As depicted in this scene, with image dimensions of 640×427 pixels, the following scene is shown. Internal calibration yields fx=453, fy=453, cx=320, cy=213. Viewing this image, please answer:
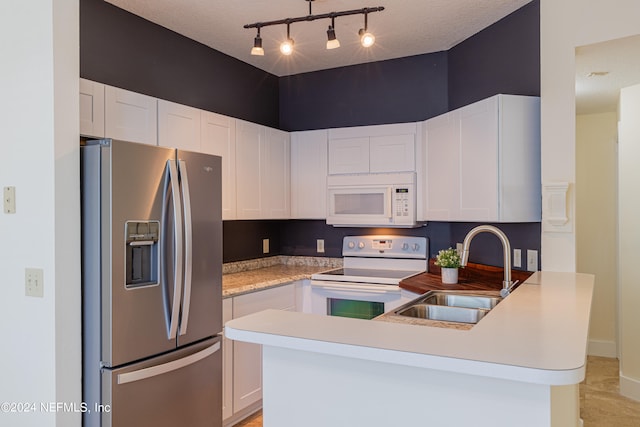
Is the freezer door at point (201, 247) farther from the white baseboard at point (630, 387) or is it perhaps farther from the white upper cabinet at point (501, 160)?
the white baseboard at point (630, 387)

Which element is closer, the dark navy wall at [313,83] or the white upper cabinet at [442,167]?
the dark navy wall at [313,83]

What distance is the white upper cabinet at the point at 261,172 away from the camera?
345cm

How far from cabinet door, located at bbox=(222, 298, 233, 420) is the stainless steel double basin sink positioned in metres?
1.19

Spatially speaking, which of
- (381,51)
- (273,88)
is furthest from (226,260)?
(381,51)

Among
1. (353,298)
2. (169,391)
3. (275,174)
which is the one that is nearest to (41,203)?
(169,391)

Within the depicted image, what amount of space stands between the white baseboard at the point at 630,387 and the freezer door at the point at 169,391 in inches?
119

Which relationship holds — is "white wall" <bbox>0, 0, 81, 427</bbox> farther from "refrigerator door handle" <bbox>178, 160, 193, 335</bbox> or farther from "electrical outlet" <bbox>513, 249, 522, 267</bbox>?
"electrical outlet" <bbox>513, 249, 522, 267</bbox>

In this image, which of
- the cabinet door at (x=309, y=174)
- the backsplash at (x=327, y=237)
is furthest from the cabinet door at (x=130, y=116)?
the cabinet door at (x=309, y=174)

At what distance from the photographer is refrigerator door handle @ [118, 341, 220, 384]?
2092 mm

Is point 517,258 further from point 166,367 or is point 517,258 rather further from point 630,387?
point 166,367

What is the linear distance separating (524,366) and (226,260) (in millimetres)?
2862

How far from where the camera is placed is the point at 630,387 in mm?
3436

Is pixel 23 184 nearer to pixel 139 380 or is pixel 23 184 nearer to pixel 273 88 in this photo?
pixel 139 380

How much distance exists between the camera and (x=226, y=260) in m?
3.68
